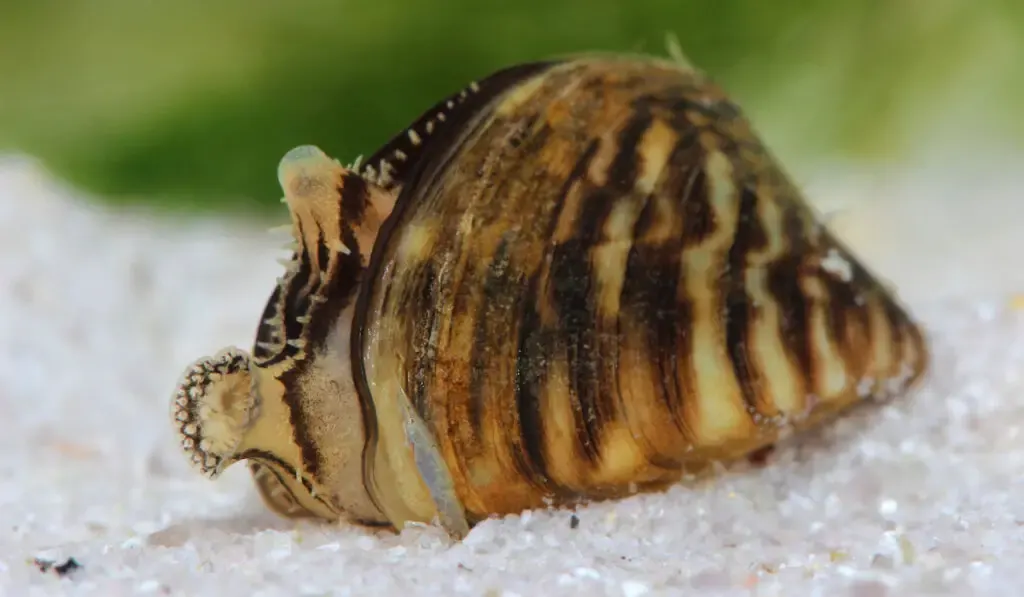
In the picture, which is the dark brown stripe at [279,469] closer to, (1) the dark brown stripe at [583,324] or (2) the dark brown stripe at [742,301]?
(1) the dark brown stripe at [583,324]

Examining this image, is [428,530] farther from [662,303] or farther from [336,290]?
[662,303]

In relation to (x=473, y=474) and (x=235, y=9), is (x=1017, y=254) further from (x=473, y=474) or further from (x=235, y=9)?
(x=235, y=9)

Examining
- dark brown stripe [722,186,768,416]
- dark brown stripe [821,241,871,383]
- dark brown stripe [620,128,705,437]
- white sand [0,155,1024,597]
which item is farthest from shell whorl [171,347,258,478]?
dark brown stripe [821,241,871,383]

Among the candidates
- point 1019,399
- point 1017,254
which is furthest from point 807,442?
point 1017,254

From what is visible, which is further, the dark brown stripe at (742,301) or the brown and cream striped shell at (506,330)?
the dark brown stripe at (742,301)

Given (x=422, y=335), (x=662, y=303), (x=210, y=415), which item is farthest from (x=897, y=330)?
(x=210, y=415)

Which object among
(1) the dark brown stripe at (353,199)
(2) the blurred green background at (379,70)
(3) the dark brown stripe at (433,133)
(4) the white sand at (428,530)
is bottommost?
(4) the white sand at (428,530)

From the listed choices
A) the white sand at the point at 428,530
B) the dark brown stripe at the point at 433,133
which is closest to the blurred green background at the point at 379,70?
the white sand at the point at 428,530
